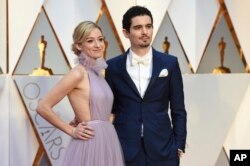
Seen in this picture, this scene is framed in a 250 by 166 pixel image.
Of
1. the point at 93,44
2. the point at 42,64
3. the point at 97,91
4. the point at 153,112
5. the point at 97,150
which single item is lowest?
the point at 97,150

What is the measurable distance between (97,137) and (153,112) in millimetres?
283

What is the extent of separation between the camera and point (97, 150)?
216 centimetres

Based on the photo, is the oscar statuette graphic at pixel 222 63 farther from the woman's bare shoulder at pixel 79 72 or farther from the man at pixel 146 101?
the woman's bare shoulder at pixel 79 72

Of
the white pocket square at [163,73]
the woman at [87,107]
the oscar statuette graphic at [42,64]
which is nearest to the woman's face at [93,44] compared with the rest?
the woman at [87,107]

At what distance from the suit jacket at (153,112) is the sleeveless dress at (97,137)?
0.07 m

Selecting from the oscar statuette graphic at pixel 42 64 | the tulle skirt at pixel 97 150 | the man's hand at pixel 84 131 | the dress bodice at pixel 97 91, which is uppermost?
the oscar statuette graphic at pixel 42 64

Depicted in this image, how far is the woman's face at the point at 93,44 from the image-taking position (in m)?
2.17

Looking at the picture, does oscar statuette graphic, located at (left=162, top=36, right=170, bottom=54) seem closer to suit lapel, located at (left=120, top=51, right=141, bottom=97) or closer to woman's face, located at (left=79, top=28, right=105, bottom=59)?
suit lapel, located at (left=120, top=51, right=141, bottom=97)

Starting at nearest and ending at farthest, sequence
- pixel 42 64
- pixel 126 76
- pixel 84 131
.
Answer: pixel 84 131
pixel 126 76
pixel 42 64

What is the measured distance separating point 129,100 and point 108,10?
124cm

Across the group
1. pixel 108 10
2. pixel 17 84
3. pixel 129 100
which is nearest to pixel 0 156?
pixel 17 84

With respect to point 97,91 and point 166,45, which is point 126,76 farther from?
point 166,45

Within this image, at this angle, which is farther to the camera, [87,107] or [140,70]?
[140,70]

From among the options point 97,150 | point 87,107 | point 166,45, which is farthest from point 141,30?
point 166,45
